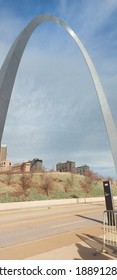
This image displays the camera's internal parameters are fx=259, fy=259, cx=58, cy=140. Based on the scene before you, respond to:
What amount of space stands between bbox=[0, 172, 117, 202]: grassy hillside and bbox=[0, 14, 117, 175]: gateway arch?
1843cm

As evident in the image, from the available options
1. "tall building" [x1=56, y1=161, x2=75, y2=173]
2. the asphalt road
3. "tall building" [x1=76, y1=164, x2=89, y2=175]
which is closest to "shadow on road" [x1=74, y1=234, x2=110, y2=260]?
the asphalt road

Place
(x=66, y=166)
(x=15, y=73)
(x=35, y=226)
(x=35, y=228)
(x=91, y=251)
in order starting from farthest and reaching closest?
(x=66, y=166) → (x=15, y=73) → (x=35, y=226) → (x=35, y=228) → (x=91, y=251)

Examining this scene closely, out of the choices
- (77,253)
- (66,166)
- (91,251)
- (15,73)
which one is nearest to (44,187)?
(15,73)

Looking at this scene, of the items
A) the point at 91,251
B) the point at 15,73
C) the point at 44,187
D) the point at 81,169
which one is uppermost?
the point at 81,169

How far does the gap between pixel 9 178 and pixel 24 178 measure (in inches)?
185

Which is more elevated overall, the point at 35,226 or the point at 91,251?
the point at 35,226

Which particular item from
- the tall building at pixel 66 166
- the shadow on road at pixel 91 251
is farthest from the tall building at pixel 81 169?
the shadow on road at pixel 91 251

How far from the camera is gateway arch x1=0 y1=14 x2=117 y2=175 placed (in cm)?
1434

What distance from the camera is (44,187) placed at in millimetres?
50812

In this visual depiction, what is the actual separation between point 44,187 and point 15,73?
36784 millimetres

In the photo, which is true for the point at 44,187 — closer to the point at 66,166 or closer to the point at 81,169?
the point at 66,166

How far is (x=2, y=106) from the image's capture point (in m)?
13.9

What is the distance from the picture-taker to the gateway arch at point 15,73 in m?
14.3
